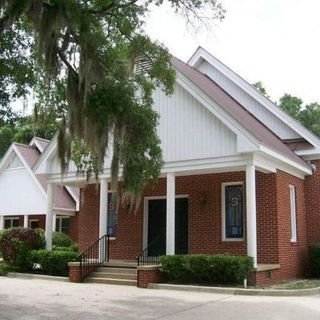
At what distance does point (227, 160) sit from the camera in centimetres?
1530

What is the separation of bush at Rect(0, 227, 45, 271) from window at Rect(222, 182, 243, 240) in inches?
258

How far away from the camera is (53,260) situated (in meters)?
17.2

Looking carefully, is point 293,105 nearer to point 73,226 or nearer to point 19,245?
point 73,226

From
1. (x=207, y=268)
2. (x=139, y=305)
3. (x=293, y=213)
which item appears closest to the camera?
(x=139, y=305)

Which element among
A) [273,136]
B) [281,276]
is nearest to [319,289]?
[281,276]

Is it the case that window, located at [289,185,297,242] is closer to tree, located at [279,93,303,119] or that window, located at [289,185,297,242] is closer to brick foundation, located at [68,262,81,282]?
brick foundation, located at [68,262,81,282]

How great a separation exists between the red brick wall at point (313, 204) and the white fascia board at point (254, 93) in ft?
3.47

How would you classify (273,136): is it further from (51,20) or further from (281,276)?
(51,20)

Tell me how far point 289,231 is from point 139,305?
7.65 meters

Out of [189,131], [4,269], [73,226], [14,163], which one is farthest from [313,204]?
[14,163]

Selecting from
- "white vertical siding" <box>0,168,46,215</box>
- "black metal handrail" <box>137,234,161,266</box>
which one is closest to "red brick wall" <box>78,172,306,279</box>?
"black metal handrail" <box>137,234,161,266</box>

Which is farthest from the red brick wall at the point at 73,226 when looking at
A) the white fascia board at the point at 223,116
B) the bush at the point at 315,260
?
the white fascia board at the point at 223,116

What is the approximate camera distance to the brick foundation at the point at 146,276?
1460cm

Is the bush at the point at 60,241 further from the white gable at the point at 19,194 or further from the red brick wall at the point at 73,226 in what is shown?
the red brick wall at the point at 73,226
